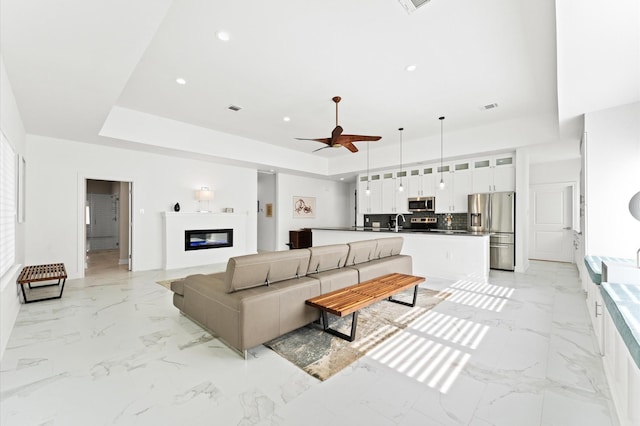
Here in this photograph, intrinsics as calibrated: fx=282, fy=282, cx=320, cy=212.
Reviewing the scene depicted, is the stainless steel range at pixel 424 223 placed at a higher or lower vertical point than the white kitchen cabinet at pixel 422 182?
lower

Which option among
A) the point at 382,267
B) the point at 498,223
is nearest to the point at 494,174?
the point at 498,223

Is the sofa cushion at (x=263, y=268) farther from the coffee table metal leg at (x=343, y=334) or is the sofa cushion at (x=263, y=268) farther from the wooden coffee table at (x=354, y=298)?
the coffee table metal leg at (x=343, y=334)

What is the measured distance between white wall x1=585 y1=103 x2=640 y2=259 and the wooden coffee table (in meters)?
2.66

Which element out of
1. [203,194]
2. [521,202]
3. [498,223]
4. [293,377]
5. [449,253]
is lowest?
[293,377]

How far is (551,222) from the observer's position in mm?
7508

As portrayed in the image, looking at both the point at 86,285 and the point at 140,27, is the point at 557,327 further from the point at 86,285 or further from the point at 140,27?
the point at 86,285

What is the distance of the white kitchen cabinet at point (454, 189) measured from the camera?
6746 millimetres

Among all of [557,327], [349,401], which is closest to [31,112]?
[349,401]

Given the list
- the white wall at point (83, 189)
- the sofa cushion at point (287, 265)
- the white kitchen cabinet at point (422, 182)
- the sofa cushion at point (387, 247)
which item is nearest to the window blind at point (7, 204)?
the white wall at point (83, 189)

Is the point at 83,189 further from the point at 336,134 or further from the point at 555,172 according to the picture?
the point at 555,172

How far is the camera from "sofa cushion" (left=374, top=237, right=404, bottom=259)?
13.9 ft

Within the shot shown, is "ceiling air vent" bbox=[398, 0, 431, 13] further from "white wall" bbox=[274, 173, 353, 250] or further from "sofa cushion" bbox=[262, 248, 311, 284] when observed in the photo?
"white wall" bbox=[274, 173, 353, 250]

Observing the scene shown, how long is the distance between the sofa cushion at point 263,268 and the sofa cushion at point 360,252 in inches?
31.4

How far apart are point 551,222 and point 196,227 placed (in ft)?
30.0
